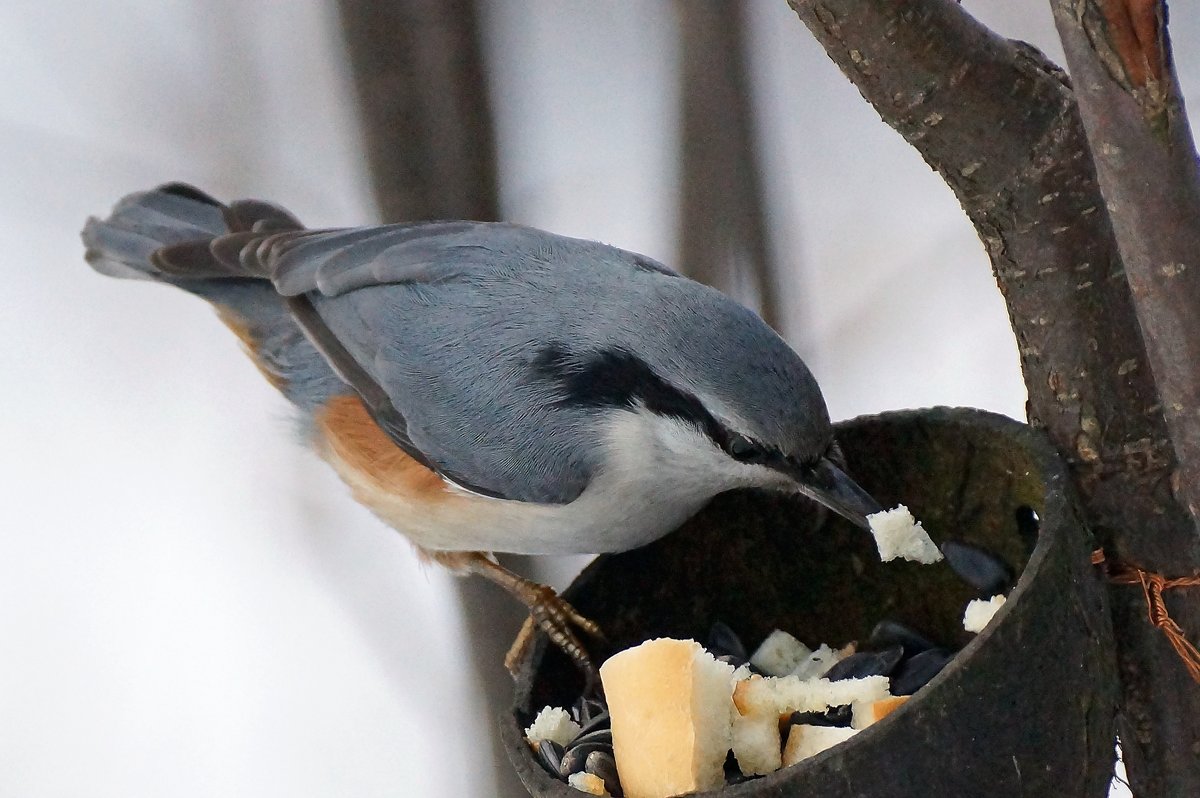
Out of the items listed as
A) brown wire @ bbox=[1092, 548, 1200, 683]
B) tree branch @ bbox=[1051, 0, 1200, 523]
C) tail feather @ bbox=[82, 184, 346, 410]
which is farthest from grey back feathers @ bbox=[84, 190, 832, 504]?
tree branch @ bbox=[1051, 0, 1200, 523]

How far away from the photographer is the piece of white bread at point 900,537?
1440mm

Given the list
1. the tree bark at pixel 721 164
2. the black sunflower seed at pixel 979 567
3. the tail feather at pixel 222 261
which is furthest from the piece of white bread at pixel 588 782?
the tree bark at pixel 721 164

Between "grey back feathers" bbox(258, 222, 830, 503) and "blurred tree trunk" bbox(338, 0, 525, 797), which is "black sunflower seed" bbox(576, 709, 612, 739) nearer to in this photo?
"grey back feathers" bbox(258, 222, 830, 503)

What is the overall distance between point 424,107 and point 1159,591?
119 centimetres

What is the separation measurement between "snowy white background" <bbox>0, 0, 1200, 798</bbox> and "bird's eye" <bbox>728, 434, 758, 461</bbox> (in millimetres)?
970

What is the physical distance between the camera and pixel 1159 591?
131cm

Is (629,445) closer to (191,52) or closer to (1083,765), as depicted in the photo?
(1083,765)

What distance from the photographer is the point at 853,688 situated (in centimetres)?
137

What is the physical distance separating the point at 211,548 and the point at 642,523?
1.72m

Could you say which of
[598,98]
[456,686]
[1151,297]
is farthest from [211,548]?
[1151,297]

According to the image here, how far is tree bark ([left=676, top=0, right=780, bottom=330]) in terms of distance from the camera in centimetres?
205

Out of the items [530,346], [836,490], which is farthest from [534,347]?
[836,490]

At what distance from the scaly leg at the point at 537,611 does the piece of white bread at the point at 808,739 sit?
11.4 inches

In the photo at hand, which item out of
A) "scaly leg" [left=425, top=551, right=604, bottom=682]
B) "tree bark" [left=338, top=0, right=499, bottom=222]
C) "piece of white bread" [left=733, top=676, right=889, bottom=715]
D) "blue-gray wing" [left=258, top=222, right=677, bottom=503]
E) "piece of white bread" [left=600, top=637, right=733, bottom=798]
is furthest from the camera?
"tree bark" [left=338, top=0, right=499, bottom=222]
